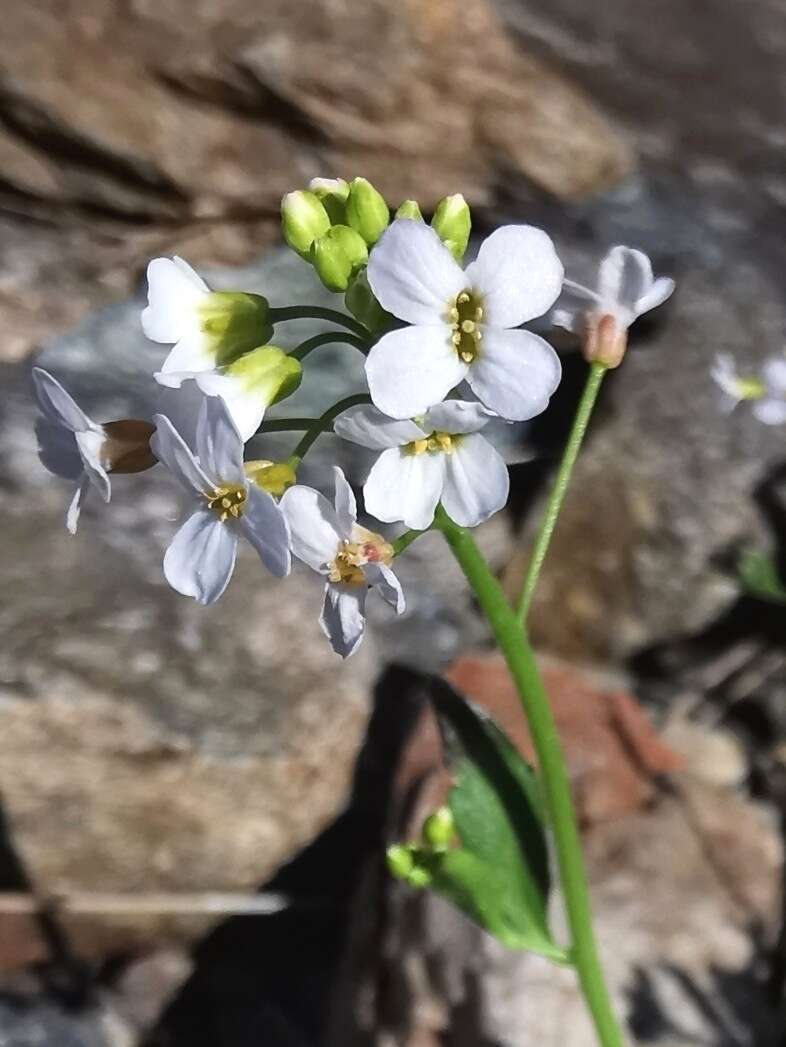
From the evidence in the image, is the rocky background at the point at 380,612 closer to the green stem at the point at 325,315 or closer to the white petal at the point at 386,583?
the white petal at the point at 386,583

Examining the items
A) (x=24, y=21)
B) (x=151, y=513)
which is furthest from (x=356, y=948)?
(x=24, y=21)

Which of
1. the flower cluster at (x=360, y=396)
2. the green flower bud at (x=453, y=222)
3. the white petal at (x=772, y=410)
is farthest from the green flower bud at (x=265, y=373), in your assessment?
the white petal at (x=772, y=410)

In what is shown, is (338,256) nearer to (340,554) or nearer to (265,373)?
(265,373)

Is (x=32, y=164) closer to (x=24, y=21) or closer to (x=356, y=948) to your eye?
(x=24, y=21)

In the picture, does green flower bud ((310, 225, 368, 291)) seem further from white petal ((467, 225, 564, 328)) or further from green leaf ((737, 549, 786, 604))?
green leaf ((737, 549, 786, 604))

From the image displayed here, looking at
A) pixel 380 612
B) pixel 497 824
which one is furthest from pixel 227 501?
pixel 380 612
